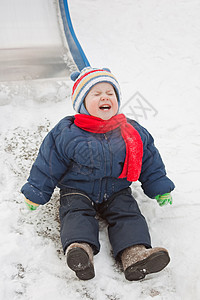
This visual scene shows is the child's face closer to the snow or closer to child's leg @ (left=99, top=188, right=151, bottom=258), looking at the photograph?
child's leg @ (left=99, top=188, right=151, bottom=258)

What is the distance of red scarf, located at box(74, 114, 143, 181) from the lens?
1.68 metres

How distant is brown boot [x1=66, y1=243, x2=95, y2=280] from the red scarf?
0.50 metres

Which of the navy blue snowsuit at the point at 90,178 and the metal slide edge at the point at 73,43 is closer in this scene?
the navy blue snowsuit at the point at 90,178

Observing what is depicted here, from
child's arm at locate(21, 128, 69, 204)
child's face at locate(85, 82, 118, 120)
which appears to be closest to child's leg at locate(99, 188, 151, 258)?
child's arm at locate(21, 128, 69, 204)

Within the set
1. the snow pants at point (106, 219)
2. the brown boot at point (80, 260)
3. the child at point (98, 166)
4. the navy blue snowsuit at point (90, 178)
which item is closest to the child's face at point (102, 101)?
the child at point (98, 166)

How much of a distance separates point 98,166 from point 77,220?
1.02 feet

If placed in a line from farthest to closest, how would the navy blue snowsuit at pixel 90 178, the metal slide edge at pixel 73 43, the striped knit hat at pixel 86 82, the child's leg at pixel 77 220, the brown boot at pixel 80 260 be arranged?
the metal slide edge at pixel 73 43, the striped knit hat at pixel 86 82, the navy blue snowsuit at pixel 90 178, the child's leg at pixel 77 220, the brown boot at pixel 80 260

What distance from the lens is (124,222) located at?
1.58 metres

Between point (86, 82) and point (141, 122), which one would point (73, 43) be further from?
point (86, 82)

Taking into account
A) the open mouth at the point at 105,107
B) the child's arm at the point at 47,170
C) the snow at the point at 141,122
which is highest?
the open mouth at the point at 105,107

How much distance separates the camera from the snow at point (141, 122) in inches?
56.0

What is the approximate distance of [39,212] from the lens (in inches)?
71.4

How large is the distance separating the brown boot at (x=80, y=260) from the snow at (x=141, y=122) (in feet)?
0.29

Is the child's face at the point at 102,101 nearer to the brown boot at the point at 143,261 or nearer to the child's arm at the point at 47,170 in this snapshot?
the child's arm at the point at 47,170
